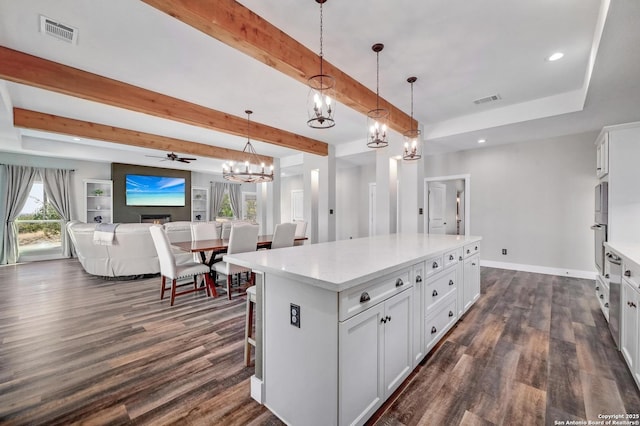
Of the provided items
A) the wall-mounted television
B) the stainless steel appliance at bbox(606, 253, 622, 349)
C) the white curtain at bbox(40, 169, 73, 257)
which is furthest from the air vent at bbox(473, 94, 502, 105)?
the white curtain at bbox(40, 169, 73, 257)

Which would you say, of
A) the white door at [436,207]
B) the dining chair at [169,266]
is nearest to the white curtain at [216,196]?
the dining chair at [169,266]

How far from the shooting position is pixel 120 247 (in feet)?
14.8

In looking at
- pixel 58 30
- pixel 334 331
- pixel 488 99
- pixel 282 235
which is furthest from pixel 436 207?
pixel 58 30

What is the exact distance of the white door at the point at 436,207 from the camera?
640 cm

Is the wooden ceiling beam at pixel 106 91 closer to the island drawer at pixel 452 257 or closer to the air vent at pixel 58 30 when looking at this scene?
the air vent at pixel 58 30

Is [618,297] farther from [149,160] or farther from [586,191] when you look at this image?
[149,160]

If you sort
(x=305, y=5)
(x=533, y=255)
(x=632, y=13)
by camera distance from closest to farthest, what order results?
(x=632, y=13), (x=305, y=5), (x=533, y=255)

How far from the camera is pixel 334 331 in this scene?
1242 millimetres

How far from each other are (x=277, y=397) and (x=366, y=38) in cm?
297

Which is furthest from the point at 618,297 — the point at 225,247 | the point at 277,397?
the point at 225,247

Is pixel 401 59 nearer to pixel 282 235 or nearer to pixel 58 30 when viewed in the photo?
pixel 282 235

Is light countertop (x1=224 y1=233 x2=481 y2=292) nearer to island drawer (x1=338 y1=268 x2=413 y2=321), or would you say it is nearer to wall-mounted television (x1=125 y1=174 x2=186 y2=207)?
island drawer (x1=338 y1=268 x2=413 y2=321)

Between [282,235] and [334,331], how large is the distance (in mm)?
3125

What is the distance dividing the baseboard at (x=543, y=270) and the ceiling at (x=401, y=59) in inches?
96.6
